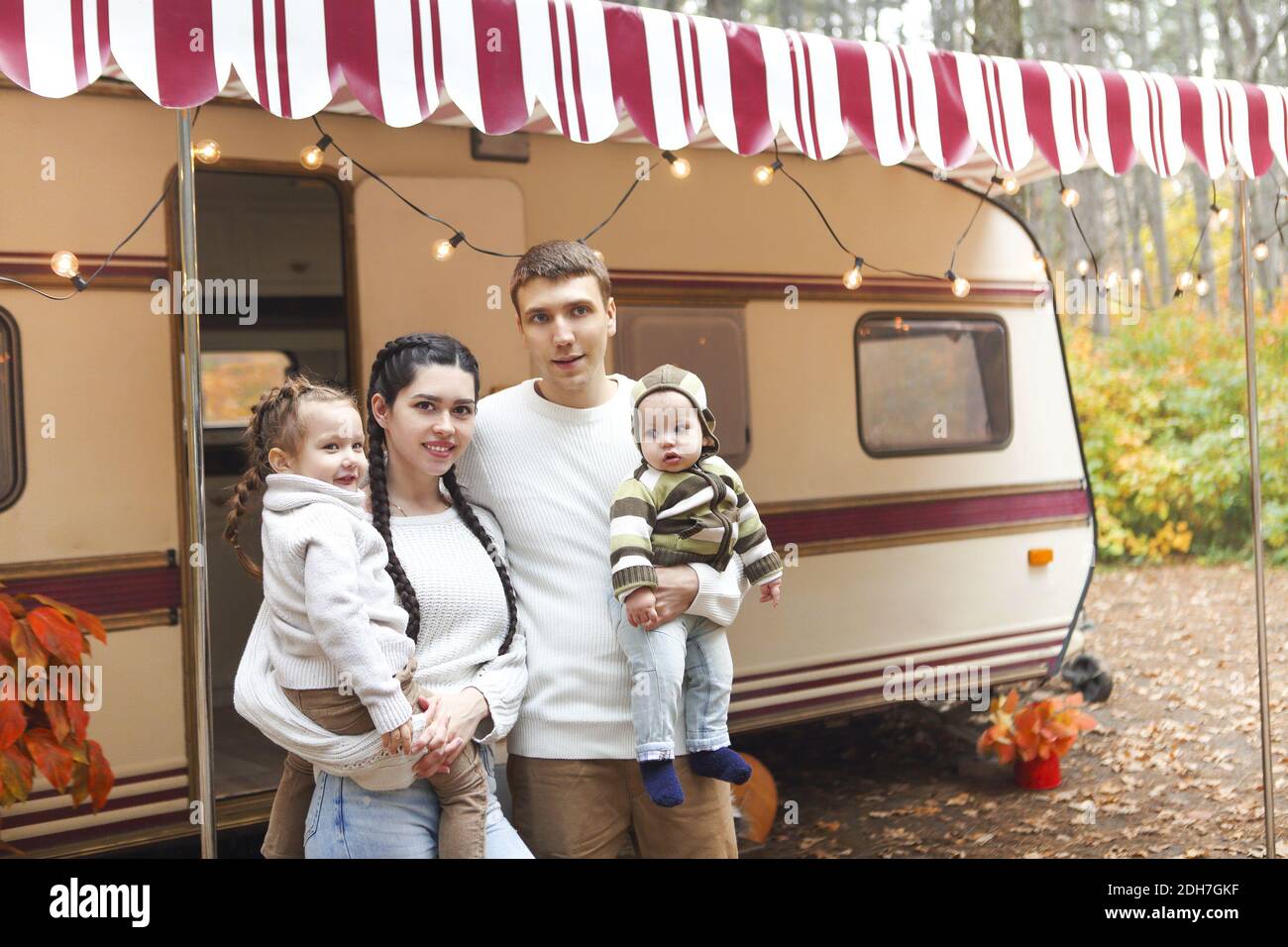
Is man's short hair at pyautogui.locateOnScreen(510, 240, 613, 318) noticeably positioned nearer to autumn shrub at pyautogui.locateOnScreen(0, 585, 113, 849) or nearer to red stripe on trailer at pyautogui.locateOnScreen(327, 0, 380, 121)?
red stripe on trailer at pyautogui.locateOnScreen(327, 0, 380, 121)

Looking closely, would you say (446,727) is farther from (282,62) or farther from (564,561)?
(282,62)

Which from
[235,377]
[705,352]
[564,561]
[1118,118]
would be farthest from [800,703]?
[235,377]

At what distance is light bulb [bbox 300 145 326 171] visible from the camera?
384 cm

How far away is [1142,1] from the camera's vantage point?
82.2ft

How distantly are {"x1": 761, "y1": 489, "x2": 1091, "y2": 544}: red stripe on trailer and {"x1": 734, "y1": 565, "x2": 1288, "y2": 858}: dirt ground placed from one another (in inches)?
48.6

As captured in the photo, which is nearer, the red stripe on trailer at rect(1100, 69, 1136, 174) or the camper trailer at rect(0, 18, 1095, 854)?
the camper trailer at rect(0, 18, 1095, 854)

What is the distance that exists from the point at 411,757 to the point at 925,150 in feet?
8.10

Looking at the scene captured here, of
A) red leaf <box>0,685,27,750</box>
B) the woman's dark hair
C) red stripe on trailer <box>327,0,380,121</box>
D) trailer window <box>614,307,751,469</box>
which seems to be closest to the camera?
the woman's dark hair

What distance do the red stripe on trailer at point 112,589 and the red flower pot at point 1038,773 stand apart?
13.2 feet

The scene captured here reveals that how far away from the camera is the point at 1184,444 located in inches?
513

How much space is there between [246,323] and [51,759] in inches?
108

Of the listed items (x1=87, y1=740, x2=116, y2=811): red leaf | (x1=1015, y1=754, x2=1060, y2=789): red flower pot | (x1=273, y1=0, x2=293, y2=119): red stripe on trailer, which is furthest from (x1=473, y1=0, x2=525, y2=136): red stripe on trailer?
(x1=1015, y1=754, x2=1060, y2=789): red flower pot

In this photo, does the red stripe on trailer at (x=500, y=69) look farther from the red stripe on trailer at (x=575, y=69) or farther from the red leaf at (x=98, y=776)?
the red leaf at (x=98, y=776)
